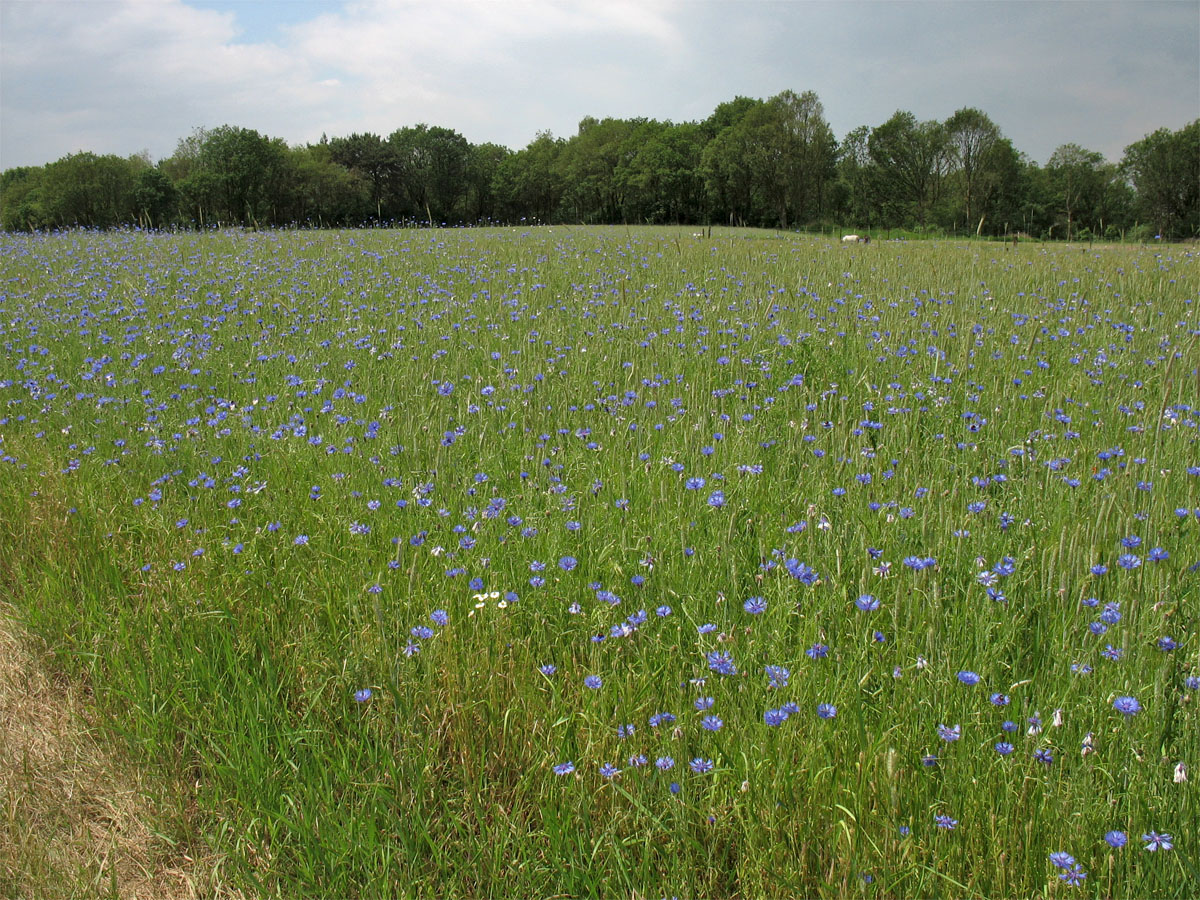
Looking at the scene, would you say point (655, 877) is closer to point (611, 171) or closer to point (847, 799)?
point (847, 799)

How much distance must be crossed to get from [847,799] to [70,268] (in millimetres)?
11913

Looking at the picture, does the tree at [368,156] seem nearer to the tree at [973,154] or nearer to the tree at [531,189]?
the tree at [531,189]

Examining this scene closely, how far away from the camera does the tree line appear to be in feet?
157

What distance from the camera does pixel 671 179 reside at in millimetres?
75562

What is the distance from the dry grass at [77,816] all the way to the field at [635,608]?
0.06 metres

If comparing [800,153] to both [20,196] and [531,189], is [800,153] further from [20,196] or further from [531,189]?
[20,196]

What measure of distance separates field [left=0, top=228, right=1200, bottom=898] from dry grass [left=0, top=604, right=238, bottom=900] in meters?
0.06

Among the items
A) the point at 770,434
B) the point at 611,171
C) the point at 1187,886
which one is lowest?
the point at 1187,886

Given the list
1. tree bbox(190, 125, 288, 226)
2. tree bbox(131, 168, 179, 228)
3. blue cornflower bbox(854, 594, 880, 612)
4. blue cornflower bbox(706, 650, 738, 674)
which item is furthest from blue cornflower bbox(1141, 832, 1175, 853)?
tree bbox(131, 168, 179, 228)

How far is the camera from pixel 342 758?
81.5 inches

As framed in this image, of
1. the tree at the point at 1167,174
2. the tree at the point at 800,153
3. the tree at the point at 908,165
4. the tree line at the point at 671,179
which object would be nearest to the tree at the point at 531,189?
the tree line at the point at 671,179

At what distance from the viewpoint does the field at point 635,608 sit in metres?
1.79

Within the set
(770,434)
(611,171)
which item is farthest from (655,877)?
(611,171)

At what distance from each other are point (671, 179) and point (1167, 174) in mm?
41559
